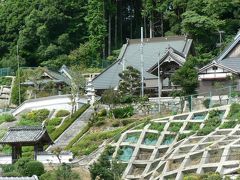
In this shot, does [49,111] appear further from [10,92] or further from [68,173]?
[68,173]

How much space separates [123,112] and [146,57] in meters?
15.6

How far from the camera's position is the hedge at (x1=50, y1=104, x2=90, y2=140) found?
47.6m

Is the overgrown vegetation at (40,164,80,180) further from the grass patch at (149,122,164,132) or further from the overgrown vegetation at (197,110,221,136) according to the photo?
the overgrown vegetation at (197,110,221,136)

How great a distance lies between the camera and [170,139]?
3941cm

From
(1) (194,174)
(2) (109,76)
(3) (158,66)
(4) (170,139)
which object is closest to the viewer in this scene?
(1) (194,174)

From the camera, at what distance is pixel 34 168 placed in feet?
122

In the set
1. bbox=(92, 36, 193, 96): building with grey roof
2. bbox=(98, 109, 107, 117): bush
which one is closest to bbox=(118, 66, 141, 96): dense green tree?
bbox=(92, 36, 193, 96): building with grey roof

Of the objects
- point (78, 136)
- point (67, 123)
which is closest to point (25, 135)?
point (78, 136)

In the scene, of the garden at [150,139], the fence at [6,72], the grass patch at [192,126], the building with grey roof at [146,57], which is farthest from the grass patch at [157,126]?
the fence at [6,72]

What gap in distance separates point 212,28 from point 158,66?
581 inches

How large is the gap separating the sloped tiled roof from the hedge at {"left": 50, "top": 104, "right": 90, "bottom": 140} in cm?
491

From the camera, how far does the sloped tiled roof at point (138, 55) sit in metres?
58.2

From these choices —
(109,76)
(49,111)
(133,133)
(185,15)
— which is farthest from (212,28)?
(133,133)

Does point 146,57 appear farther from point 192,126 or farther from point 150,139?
point 192,126
